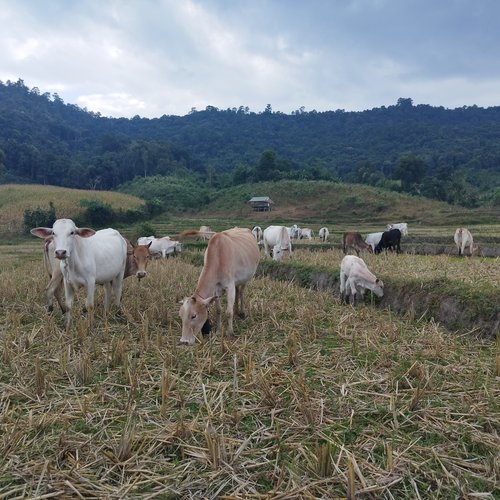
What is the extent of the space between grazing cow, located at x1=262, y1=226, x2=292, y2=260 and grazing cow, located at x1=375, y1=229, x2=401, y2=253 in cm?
460

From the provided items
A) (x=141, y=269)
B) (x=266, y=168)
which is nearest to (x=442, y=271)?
(x=141, y=269)

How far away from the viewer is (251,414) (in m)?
4.24

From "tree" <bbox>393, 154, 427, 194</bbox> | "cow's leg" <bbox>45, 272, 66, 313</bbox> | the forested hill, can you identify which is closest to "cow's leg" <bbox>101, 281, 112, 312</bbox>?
"cow's leg" <bbox>45, 272, 66, 313</bbox>

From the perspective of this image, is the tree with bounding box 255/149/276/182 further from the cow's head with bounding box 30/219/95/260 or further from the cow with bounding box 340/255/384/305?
the cow's head with bounding box 30/219/95/260

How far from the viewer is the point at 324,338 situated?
6.68 m

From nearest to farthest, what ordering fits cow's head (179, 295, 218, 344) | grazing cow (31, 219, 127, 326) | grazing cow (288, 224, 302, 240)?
cow's head (179, 295, 218, 344), grazing cow (31, 219, 127, 326), grazing cow (288, 224, 302, 240)

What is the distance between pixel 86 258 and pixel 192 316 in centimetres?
216

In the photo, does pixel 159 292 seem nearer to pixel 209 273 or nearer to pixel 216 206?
pixel 209 273

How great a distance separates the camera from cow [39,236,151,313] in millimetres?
7863

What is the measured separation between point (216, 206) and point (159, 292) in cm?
4965

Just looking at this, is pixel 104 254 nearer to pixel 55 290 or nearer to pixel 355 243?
pixel 55 290

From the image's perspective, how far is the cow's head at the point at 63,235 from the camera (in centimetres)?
634

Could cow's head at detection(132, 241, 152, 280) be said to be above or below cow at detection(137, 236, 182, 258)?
above

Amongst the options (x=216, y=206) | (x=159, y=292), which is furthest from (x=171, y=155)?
(x=159, y=292)
